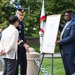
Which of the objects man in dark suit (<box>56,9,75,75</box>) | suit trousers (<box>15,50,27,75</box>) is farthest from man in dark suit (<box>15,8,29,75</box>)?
man in dark suit (<box>56,9,75,75</box>)

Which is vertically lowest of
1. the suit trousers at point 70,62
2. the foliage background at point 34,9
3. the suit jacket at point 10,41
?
the foliage background at point 34,9

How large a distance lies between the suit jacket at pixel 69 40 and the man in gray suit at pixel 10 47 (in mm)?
1145

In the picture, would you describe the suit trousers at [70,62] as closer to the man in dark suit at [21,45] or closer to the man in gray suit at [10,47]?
the man in gray suit at [10,47]

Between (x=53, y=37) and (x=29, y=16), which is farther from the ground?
(x=53, y=37)

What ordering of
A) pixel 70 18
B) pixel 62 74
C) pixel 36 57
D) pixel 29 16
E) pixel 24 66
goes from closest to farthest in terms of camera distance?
pixel 70 18 → pixel 24 66 → pixel 36 57 → pixel 62 74 → pixel 29 16

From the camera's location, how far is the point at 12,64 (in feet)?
29.2

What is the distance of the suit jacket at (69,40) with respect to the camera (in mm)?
8398

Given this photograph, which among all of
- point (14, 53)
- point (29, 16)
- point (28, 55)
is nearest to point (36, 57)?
point (28, 55)

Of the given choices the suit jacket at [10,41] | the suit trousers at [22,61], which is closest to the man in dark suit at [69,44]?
the suit jacket at [10,41]

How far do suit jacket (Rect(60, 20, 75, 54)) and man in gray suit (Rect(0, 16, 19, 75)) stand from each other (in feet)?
3.76

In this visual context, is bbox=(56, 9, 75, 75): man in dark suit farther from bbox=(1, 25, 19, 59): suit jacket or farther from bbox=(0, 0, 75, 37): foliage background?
bbox=(0, 0, 75, 37): foliage background

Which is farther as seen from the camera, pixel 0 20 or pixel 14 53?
pixel 0 20

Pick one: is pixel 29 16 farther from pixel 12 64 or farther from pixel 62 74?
pixel 12 64

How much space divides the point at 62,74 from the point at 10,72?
13.0ft
